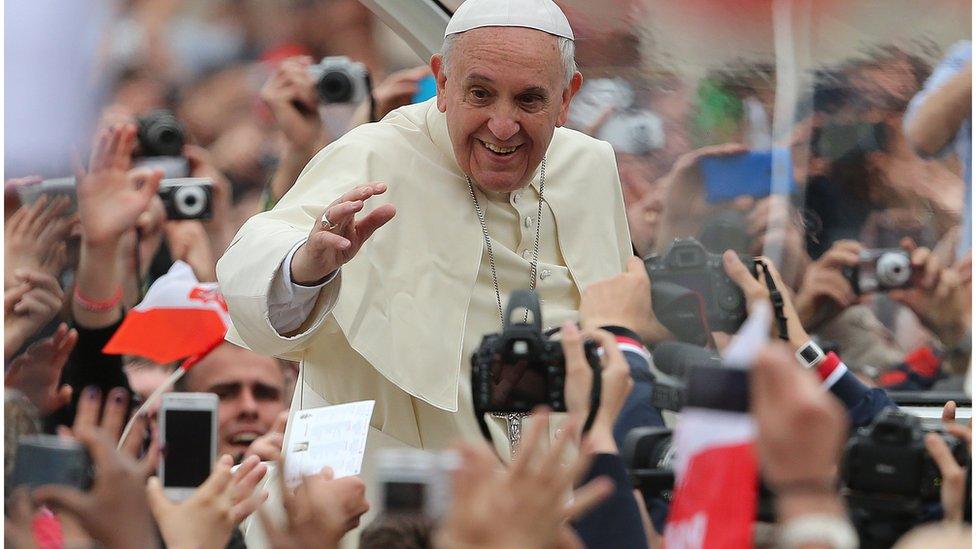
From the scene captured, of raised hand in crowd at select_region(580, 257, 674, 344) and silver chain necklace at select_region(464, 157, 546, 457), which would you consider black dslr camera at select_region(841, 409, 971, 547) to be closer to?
raised hand in crowd at select_region(580, 257, 674, 344)

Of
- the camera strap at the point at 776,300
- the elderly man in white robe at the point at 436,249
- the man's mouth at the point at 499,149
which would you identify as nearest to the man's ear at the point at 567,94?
the elderly man in white robe at the point at 436,249

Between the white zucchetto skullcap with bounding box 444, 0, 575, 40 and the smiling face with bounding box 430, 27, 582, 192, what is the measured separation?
20 millimetres

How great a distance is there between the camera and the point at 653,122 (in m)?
5.66

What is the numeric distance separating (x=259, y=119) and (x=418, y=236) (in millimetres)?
2218

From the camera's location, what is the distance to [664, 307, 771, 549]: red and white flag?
6.57 feet

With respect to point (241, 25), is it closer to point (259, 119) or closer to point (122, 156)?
point (259, 119)

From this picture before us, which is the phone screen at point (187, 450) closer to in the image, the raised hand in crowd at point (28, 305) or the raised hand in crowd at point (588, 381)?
the raised hand in crowd at point (588, 381)

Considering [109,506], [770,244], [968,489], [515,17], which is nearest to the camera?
[109,506]

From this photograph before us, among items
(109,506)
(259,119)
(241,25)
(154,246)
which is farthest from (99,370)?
(109,506)

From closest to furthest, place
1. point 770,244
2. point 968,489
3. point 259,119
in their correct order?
point 968,489
point 770,244
point 259,119

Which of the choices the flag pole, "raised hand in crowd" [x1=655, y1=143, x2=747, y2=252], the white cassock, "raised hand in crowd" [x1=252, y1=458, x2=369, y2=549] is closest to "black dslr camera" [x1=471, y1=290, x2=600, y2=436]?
"raised hand in crowd" [x1=252, y1=458, x2=369, y2=549]

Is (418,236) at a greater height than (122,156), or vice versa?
(418,236)

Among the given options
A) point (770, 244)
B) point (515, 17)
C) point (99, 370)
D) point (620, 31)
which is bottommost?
Result: point (99, 370)

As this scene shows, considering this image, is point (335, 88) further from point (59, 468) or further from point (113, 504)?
point (113, 504)
